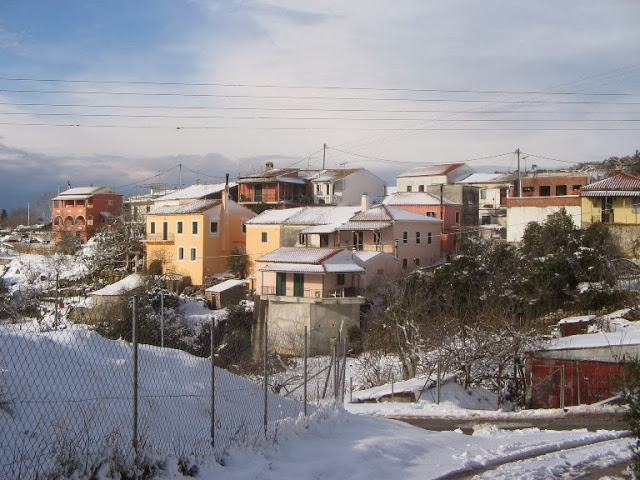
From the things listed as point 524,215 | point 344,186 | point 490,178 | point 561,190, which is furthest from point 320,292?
point 490,178

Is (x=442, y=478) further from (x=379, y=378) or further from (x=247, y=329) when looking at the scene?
(x=247, y=329)

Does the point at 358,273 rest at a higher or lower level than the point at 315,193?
lower

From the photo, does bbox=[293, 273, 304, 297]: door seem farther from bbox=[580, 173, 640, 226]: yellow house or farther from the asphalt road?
the asphalt road

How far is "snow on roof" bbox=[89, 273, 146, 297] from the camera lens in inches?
1545

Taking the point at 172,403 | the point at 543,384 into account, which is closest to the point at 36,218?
the point at 543,384

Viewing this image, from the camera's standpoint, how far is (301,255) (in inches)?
→ 1478

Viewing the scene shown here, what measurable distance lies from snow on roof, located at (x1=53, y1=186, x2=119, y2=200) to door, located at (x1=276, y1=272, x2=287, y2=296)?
34064 mm

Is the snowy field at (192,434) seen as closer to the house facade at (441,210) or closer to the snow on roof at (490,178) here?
the house facade at (441,210)

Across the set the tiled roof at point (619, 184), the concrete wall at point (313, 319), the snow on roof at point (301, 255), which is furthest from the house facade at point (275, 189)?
the tiled roof at point (619, 184)

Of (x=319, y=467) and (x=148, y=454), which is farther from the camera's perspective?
(x=319, y=467)

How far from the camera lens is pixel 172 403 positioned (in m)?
8.17

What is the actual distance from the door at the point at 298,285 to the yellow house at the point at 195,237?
1140cm

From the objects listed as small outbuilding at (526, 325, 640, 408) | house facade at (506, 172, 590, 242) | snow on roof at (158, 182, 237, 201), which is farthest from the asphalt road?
snow on roof at (158, 182, 237, 201)

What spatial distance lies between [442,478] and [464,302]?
81.9 feet
